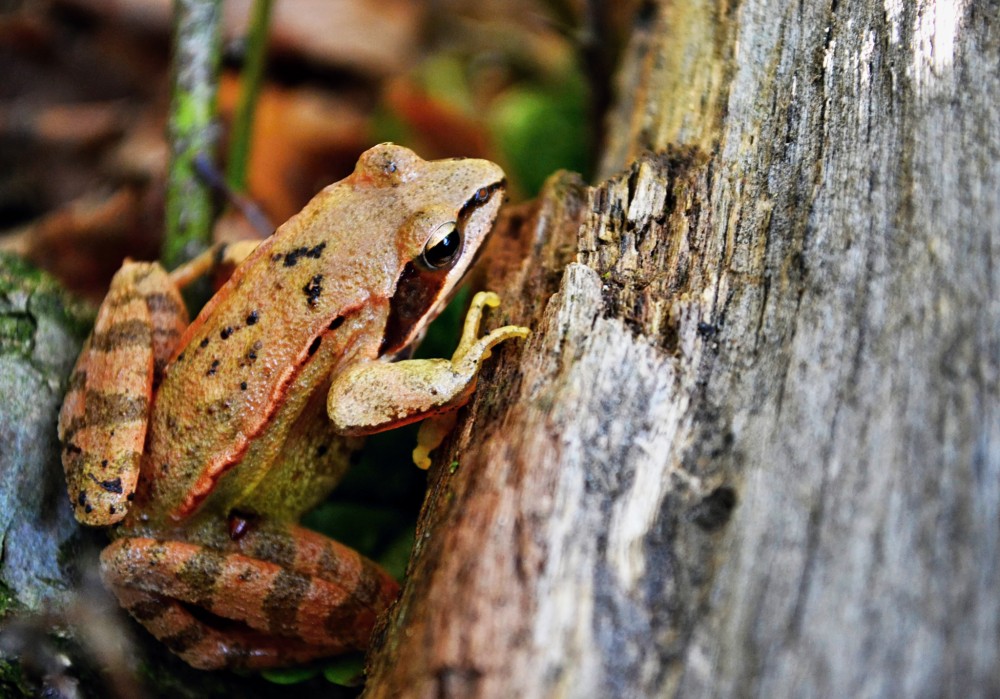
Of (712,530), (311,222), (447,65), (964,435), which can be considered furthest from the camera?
(447,65)

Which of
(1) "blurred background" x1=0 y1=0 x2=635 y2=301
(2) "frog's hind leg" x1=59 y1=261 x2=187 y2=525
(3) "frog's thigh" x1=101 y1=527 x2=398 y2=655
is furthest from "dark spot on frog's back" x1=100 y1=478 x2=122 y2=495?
(1) "blurred background" x1=0 y1=0 x2=635 y2=301

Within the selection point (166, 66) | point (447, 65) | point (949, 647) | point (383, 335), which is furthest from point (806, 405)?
point (166, 66)

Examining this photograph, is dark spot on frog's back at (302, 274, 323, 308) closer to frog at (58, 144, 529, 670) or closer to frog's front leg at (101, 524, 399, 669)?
frog at (58, 144, 529, 670)

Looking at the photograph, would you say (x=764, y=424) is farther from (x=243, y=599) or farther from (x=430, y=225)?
(x=243, y=599)

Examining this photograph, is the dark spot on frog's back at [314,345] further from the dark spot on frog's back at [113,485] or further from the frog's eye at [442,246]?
the dark spot on frog's back at [113,485]

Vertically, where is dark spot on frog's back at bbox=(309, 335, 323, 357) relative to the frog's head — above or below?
below

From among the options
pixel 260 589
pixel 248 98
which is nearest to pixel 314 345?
pixel 260 589

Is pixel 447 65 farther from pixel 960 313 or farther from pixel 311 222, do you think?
pixel 960 313
